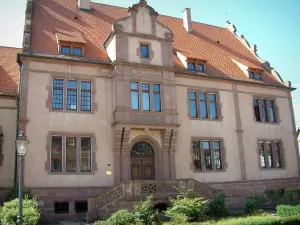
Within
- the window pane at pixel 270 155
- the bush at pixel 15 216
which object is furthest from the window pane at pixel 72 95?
the window pane at pixel 270 155

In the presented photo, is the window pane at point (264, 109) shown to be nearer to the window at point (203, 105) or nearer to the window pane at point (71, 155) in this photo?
the window at point (203, 105)

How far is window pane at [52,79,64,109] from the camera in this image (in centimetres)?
2134

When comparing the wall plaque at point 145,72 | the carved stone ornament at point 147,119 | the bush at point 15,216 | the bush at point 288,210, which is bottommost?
the bush at point 288,210

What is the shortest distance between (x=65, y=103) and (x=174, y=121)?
7303mm

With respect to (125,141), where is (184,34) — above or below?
above

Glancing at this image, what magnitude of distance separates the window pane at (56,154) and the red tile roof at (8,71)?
16.0ft

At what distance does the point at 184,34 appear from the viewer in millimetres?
30750

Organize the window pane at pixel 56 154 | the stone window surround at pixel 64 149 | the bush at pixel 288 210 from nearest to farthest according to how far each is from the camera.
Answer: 1. the bush at pixel 288 210
2. the stone window surround at pixel 64 149
3. the window pane at pixel 56 154

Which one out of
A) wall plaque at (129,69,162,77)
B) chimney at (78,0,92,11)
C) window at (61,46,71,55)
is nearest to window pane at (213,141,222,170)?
wall plaque at (129,69,162,77)

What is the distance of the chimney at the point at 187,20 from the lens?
31689 millimetres

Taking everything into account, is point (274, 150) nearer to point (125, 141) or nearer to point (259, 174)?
point (259, 174)

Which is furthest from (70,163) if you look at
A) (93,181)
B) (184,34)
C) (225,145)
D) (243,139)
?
(184,34)

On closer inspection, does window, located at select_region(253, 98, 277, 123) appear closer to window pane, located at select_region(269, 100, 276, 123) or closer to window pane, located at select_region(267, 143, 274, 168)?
window pane, located at select_region(269, 100, 276, 123)

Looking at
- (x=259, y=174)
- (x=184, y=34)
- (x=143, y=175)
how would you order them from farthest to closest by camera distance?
(x=184, y=34), (x=259, y=174), (x=143, y=175)
